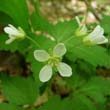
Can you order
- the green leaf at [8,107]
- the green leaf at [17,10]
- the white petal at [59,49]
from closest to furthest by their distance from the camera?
the white petal at [59,49] < the green leaf at [8,107] < the green leaf at [17,10]

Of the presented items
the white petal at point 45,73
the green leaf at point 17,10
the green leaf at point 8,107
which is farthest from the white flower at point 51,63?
the green leaf at point 17,10

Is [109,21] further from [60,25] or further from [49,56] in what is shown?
[49,56]

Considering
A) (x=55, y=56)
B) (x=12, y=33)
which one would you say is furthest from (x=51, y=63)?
(x=12, y=33)

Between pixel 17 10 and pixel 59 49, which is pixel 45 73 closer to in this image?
pixel 59 49

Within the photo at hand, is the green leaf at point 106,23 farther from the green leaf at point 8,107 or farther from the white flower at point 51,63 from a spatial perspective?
the green leaf at point 8,107

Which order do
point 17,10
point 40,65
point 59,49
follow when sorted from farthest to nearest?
point 17,10
point 40,65
point 59,49

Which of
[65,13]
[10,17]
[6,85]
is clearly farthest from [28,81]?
[65,13]
